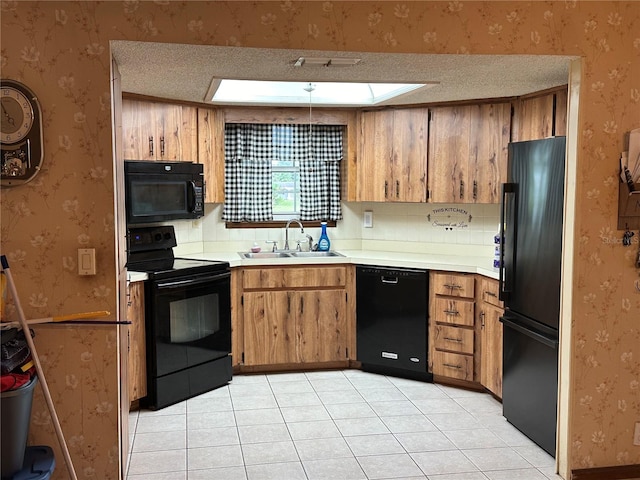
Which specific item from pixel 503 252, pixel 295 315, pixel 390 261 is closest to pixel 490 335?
pixel 503 252

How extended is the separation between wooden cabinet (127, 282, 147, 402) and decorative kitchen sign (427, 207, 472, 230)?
7.74 ft

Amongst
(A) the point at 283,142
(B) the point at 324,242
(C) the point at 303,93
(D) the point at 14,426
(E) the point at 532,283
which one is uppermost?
(C) the point at 303,93

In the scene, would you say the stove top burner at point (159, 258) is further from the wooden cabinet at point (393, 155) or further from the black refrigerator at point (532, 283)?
the black refrigerator at point (532, 283)

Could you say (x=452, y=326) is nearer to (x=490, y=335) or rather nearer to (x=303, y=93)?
(x=490, y=335)

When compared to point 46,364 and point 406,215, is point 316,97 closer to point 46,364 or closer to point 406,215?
point 406,215

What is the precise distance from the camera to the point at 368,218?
5383 millimetres

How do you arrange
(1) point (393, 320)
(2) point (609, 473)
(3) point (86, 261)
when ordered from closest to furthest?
1. (3) point (86, 261)
2. (2) point (609, 473)
3. (1) point (393, 320)

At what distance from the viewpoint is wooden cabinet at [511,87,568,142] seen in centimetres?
382

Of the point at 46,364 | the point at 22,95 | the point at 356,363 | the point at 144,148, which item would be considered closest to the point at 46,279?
the point at 46,364

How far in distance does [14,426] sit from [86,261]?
68 centimetres

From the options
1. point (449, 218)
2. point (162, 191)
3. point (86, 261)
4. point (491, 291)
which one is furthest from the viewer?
point (449, 218)

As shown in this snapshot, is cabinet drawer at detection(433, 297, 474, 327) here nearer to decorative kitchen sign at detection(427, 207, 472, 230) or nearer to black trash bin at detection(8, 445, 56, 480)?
decorative kitchen sign at detection(427, 207, 472, 230)

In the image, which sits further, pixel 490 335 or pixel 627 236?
pixel 490 335

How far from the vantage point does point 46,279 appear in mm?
2627
